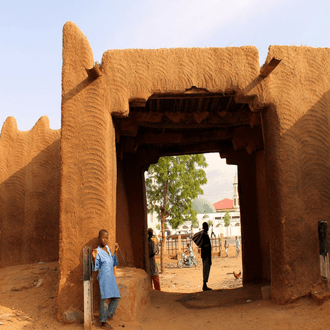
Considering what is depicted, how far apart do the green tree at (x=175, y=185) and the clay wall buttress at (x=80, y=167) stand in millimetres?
10608

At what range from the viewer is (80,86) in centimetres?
577

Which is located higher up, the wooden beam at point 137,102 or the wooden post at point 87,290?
the wooden beam at point 137,102

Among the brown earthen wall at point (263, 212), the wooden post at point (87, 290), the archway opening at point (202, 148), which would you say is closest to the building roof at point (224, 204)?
the archway opening at point (202, 148)

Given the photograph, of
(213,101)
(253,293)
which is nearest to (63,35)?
(213,101)

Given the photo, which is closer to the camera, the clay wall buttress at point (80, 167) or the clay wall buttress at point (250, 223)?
the clay wall buttress at point (80, 167)

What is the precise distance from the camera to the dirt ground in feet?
16.3

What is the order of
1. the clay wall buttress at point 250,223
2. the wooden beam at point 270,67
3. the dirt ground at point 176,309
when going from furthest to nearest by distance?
the clay wall buttress at point 250,223 < the wooden beam at point 270,67 < the dirt ground at point 176,309

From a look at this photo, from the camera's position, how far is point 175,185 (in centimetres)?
1675

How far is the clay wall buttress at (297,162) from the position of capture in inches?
215

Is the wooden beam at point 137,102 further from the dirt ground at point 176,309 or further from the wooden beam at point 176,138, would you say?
the dirt ground at point 176,309

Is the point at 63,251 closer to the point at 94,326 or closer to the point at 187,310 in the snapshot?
the point at 94,326

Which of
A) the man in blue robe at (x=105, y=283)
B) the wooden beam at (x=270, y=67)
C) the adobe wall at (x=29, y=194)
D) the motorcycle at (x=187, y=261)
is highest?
the wooden beam at (x=270, y=67)

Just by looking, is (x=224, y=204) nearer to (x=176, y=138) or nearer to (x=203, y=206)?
(x=203, y=206)

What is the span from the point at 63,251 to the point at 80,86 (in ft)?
8.13
